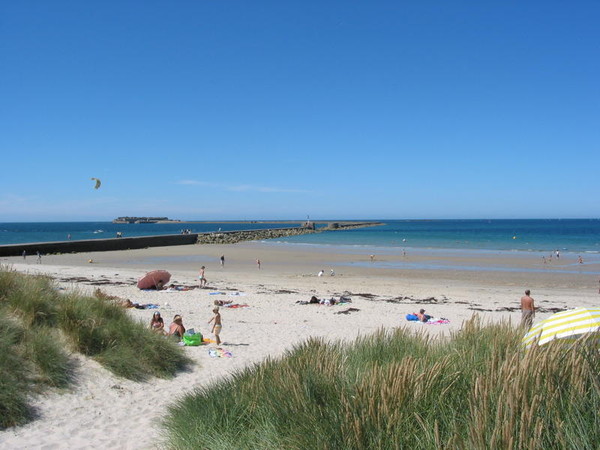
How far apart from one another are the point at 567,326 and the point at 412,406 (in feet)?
7.86

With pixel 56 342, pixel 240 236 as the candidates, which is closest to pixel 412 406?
pixel 56 342

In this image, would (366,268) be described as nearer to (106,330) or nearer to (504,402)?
(106,330)

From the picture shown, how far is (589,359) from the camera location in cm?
361

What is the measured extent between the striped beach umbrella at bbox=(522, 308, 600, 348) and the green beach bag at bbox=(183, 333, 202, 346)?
727cm

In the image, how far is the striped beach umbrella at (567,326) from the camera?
475 centimetres

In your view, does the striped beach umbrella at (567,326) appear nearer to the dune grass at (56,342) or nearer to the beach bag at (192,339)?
the dune grass at (56,342)

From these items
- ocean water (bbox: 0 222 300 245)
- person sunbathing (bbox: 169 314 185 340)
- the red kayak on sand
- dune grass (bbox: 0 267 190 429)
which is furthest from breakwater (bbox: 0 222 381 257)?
dune grass (bbox: 0 267 190 429)

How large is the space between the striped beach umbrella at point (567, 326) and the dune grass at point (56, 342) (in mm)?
5860

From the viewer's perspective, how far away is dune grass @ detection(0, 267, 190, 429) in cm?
641

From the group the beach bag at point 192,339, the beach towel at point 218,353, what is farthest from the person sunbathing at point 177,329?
the beach towel at point 218,353

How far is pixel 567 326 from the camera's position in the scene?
493 centimetres

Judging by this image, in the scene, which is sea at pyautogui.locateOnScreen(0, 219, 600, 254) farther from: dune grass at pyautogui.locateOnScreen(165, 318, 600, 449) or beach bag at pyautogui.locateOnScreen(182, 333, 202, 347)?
dune grass at pyautogui.locateOnScreen(165, 318, 600, 449)

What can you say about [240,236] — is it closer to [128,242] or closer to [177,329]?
[128,242]

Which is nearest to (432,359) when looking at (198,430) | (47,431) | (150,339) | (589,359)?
(589,359)
